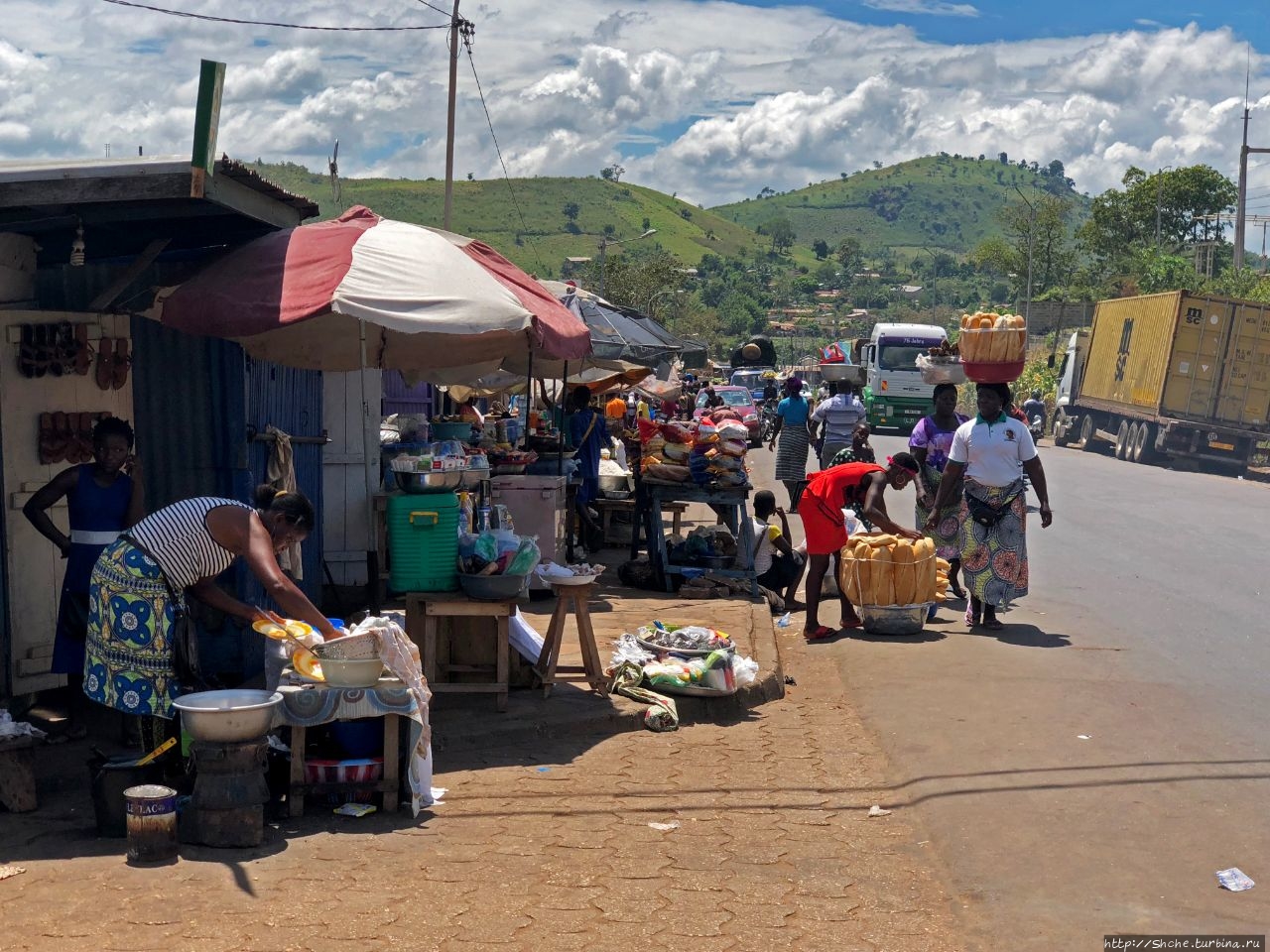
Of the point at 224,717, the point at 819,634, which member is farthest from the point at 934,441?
the point at 224,717

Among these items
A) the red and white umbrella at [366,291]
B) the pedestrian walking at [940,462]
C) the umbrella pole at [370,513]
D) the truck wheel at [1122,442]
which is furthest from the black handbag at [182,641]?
the truck wheel at [1122,442]

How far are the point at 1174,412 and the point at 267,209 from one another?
81.1ft

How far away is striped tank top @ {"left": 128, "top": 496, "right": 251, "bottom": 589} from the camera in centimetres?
588

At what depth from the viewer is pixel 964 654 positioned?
945 centimetres

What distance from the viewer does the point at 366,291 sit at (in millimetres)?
6930

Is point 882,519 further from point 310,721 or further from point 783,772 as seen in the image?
point 310,721

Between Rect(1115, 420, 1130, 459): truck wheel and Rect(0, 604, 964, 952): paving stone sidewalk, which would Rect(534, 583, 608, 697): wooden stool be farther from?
Rect(1115, 420, 1130, 459): truck wheel

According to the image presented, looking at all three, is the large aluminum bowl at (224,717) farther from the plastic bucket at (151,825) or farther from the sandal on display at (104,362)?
the sandal on display at (104,362)

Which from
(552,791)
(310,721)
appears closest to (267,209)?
(310,721)

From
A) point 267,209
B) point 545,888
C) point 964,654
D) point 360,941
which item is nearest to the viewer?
point 360,941

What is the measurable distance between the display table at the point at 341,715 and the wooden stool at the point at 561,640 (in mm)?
1826

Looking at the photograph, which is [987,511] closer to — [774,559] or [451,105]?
[774,559]

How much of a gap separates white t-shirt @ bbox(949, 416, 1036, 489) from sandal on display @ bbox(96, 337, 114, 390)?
587 cm

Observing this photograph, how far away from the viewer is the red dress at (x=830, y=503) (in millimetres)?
10242
